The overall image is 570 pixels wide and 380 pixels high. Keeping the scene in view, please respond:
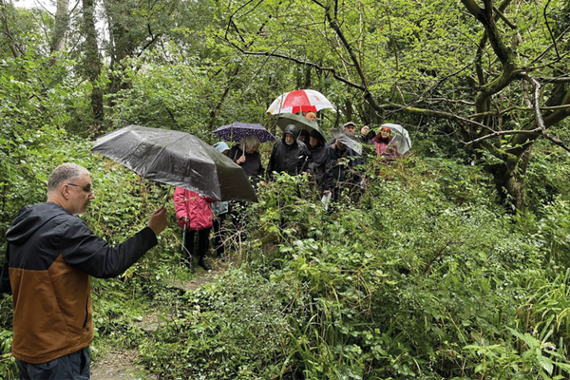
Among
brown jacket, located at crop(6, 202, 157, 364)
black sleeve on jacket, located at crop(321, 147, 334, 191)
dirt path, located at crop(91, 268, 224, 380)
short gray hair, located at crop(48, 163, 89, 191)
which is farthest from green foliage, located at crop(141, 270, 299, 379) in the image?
black sleeve on jacket, located at crop(321, 147, 334, 191)

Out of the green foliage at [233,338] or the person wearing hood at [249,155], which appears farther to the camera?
the person wearing hood at [249,155]

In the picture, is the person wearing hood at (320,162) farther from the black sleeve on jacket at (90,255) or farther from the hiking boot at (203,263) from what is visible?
the black sleeve on jacket at (90,255)

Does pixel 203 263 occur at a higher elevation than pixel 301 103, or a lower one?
lower

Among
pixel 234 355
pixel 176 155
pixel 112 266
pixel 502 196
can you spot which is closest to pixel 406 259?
pixel 234 355

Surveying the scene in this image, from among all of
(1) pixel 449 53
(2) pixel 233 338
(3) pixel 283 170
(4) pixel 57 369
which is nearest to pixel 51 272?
(4) pixel 57 369

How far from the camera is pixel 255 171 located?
614 cm

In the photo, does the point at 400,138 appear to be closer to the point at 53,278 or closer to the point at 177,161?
the point at 177,161

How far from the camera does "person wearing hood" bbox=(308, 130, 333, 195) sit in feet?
18.6

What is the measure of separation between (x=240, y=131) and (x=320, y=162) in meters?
1.86

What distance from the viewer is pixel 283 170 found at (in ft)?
18.2

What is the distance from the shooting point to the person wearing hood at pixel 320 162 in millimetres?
5680

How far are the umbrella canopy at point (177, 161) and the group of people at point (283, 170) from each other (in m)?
2.04

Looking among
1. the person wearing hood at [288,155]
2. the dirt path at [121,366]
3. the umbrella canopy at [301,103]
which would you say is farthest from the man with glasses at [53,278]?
the umbrella canopy at [301,103]

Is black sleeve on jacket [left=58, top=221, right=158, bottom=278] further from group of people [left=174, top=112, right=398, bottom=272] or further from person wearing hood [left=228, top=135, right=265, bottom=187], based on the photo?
person wearing hood [left=228, top=135, right=265, bottom=187]
